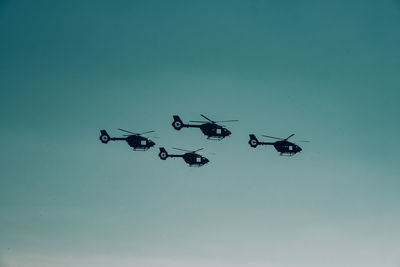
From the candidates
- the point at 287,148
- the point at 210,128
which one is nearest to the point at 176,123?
the point at 210,128

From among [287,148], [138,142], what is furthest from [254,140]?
[138,142]

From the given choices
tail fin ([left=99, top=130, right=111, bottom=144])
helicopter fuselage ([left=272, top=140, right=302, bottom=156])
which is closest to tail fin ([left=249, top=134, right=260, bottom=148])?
helicopter fuselage ([left=272, top=140, right=302, bottom=156])

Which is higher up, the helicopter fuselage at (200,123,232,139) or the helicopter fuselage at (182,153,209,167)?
the helicopter fuselage at (200,123,232,139)

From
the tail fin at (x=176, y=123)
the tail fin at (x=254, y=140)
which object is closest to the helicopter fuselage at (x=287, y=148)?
the tail fin at (x=254, y=140)

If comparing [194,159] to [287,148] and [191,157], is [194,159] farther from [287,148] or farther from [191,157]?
[287,148]

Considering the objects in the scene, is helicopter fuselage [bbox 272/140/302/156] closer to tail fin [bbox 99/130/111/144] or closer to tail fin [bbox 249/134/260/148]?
tail fin [bbox 249/134/260/148]

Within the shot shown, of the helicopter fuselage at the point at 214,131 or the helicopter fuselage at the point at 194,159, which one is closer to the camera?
the helicopter fuselage at the point at 214,131

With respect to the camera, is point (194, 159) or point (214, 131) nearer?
point (214, 131)

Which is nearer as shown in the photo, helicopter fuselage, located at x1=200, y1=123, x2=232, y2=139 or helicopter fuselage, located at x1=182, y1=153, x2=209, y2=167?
helicopter fuselage, located at x1=200, y1=123, x2=232, y2=139

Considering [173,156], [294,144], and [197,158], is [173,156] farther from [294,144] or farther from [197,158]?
[294,144]

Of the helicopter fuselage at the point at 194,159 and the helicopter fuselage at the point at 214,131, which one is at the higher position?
the helicopter fuselage at the point at 214,131

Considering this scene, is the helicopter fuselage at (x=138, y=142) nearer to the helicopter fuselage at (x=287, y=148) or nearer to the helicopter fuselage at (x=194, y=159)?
the helicopter fuselage at (x=194, y=159)

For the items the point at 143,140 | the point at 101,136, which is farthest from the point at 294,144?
the point at 101,136

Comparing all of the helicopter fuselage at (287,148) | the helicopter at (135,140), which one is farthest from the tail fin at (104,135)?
the helicopter fuselage at (287,148)
